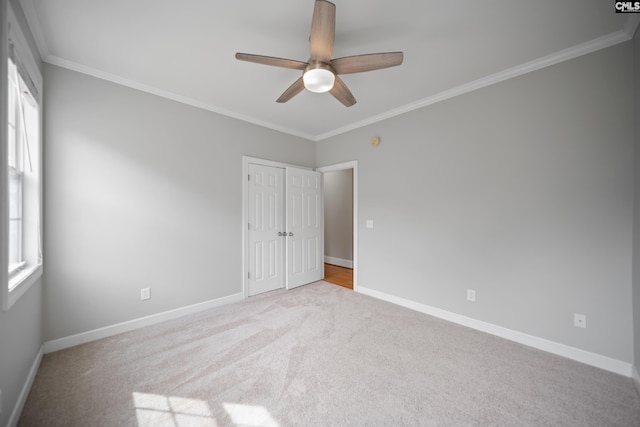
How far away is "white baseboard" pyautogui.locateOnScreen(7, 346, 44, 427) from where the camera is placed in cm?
137

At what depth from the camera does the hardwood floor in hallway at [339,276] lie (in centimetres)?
416

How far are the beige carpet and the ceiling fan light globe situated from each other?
2.20 m

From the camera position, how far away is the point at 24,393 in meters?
1.55

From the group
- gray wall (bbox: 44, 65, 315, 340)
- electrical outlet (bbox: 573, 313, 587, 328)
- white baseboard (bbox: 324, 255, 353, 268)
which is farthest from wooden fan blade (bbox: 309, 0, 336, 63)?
white baseboard (bbox: 324, 255, 353, 268)

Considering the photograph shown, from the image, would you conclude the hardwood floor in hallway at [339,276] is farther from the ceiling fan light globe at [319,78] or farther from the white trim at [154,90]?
the ceiling fan light globe at [319,78]

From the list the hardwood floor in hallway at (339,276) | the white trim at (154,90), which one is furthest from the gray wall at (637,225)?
the white trim at (154,90)

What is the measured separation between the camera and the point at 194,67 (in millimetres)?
2287

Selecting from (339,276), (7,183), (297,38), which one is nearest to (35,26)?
(7,183)

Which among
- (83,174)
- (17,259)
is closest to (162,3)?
(83,174)

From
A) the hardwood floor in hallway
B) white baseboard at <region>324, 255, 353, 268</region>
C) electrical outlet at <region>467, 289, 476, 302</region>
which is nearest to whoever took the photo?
electrical outlet at <region>467, 289, 476, 302</region>

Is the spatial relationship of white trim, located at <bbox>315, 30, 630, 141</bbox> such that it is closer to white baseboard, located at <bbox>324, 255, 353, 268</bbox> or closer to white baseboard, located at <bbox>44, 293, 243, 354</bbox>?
white baseboard, located at <bbox>324, 255, 353, 268</bbox>

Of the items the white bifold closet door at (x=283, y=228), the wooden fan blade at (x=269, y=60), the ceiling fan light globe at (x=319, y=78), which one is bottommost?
the white bifold closet door at (x=283, y=228)

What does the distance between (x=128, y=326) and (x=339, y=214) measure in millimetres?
4289

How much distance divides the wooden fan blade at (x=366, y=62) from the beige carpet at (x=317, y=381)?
91.4 inches
